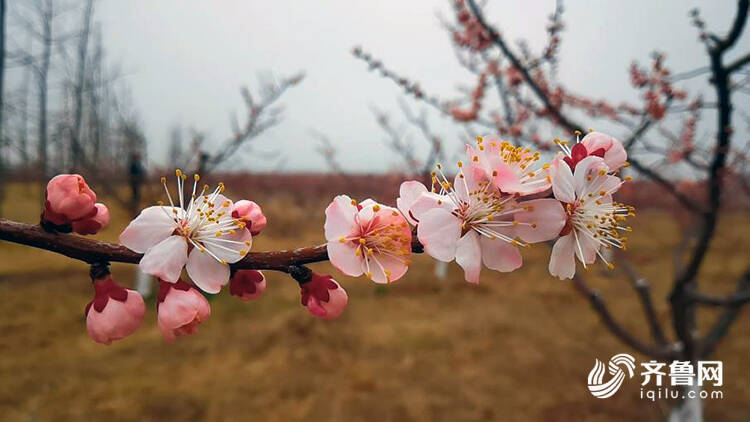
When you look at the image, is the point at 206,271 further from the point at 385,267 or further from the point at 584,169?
the point at 584,169

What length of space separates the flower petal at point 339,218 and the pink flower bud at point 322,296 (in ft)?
0.19

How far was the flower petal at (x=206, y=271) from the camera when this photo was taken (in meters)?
0.45

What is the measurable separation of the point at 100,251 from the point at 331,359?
3571mm

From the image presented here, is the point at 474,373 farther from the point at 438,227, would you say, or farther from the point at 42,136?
the point at 42,136

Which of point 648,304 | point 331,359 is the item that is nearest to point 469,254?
point 648,304

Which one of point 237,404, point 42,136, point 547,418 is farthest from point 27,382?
point 547,418

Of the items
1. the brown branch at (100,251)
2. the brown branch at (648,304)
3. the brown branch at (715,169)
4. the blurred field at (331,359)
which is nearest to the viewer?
the brown branch at (100,251)

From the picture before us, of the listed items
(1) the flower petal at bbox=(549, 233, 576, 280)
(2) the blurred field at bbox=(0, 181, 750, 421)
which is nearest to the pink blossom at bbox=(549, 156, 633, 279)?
(1) the flower petal at bbox=(549, 233, 576, 280)

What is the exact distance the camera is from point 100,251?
416 mm

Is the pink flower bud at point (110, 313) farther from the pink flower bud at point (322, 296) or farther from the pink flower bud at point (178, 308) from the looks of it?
the pink flower bud at point (322, 296)

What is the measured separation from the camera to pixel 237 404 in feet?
9.95

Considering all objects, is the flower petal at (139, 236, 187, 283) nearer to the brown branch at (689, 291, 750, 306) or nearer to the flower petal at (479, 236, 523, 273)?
the flower petal at (479, 236, 523, 273)

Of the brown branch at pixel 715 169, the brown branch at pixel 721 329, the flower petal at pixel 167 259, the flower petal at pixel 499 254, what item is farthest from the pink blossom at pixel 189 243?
the brown branch at pixel 721 329

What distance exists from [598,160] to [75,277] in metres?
5.98
